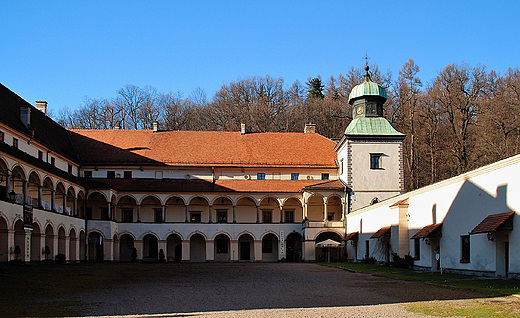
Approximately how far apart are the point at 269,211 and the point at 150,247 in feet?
35.1

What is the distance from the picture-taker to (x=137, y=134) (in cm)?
5231

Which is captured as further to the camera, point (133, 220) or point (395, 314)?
point (133, 220)

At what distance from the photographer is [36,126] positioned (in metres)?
40.2

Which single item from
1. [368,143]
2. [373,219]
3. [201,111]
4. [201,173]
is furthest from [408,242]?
[201,111]

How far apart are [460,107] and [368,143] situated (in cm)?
918

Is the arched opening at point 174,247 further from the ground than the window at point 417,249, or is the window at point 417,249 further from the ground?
the window at point 417,249

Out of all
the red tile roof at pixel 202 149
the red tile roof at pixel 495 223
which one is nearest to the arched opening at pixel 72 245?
the red tile roof at pixel 202 149

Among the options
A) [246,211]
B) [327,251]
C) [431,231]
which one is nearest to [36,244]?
[246,211]

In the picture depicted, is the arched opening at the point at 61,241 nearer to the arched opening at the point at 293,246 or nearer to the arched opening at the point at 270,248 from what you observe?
the arched opening at the point at 270,248

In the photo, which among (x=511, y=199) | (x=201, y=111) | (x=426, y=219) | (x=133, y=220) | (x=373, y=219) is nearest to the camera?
(x=511, y=199)

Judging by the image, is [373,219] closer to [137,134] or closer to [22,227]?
[22,227]

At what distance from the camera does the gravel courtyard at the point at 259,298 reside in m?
12.1

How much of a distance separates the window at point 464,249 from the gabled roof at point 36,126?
2543 cm

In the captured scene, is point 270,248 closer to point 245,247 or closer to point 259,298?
point 245,247
